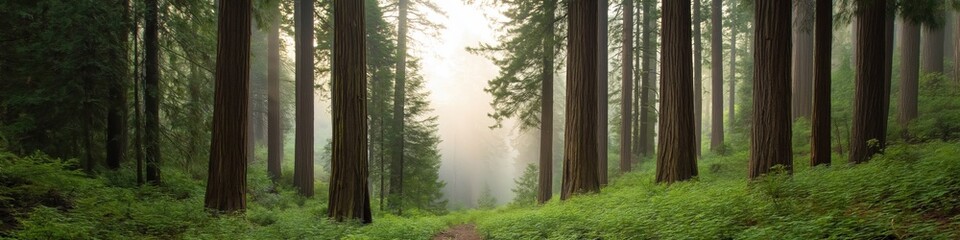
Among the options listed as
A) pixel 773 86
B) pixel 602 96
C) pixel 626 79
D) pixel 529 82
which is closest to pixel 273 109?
A: pixel 529 82

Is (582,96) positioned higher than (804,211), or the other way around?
(582,96)

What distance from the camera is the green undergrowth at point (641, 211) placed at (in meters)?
4.04

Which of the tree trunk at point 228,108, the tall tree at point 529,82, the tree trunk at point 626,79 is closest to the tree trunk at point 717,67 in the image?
the tree trunk at point 626,79

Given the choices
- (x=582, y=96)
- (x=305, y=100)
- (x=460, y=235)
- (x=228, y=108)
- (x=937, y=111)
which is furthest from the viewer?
(x=937, y=111)

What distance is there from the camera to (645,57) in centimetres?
2006

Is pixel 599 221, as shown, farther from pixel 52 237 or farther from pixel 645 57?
pixel 645 57

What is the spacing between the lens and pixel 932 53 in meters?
18.9

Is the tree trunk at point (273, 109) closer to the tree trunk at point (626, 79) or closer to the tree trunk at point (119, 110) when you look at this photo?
the tree trunk at point (119, 110)

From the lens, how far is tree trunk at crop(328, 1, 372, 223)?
Answer: 8.81m

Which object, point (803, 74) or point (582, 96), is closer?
point (582, 96)

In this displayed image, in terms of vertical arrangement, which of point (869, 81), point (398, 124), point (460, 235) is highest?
point (869, 81)

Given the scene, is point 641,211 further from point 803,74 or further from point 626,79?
point 803,74

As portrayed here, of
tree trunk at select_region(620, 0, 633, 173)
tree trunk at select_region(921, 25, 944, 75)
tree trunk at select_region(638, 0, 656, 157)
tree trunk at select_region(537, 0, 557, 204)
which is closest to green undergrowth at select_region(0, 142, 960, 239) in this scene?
tree trunk at select_region(537, 0, 557, 204)

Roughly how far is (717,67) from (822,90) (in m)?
11.7
